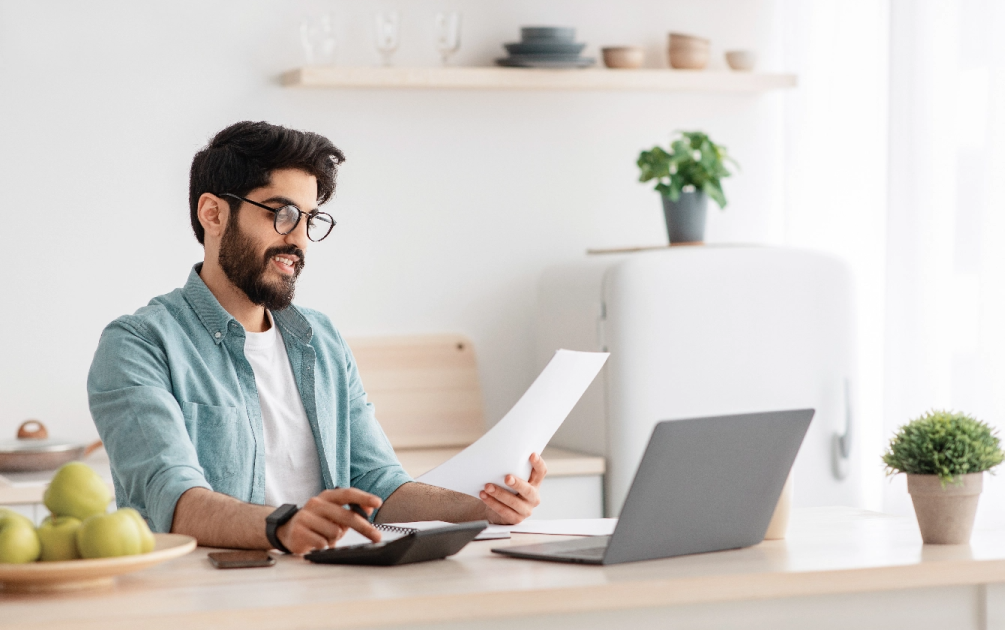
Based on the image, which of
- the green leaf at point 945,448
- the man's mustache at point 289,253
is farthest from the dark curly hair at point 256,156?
the green leaf at point 945,448

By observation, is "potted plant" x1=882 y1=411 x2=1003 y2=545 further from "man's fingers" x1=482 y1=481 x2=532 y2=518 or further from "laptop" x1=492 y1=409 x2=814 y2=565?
"man's fingers" x1=482 y1=481 x2=532 y2=518

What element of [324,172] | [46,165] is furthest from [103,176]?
[324,172]

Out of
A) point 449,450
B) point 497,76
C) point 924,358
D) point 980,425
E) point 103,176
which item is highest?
point 497,76

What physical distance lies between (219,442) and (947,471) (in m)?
1.12

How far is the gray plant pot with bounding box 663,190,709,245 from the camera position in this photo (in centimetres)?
351

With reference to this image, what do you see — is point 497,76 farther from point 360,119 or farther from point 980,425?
point 980,425

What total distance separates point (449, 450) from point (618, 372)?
0.60 metres

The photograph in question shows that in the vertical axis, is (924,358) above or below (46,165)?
below

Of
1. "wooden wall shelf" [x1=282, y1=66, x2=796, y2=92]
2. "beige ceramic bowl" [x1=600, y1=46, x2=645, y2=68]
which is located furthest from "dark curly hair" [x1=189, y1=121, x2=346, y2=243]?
"beige ceramic bowl" [x1=600, y1=46, x2=645, y2=68]

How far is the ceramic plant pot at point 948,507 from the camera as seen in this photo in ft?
5.19

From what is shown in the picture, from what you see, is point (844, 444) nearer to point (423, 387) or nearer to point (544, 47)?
point (423, 387)

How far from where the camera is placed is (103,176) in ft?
11.1

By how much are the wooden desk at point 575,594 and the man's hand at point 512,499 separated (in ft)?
0.81

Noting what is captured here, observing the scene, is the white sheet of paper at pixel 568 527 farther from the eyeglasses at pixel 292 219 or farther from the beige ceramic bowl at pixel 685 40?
the beige ceramic bowl at pixel 685 40
